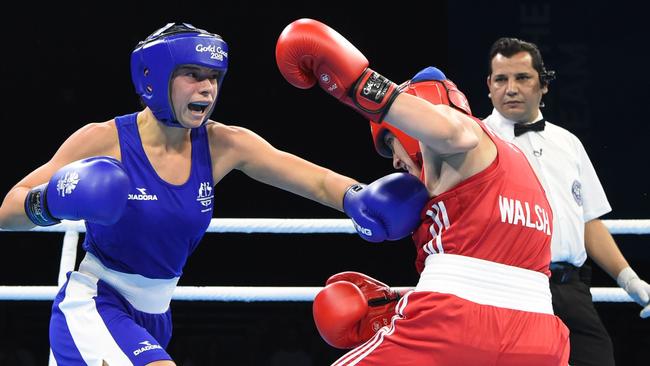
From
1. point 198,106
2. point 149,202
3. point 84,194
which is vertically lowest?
point 149,202

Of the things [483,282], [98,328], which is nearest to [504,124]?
[483,282]

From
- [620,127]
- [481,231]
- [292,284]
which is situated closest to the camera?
[481,231]

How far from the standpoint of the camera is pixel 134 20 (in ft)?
21.4

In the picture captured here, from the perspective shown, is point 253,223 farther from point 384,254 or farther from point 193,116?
point 384,254

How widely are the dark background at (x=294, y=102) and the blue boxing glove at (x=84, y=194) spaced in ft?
11.9

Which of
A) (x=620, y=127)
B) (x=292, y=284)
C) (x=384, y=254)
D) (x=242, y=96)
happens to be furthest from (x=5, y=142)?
(x=620, y=127)

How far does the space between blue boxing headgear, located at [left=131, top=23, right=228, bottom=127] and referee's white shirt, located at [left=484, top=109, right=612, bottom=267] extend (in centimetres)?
122

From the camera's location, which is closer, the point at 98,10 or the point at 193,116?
the point at 193,116

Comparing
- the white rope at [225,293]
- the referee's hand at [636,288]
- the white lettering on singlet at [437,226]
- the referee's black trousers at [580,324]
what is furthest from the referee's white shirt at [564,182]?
the white lettering on singlet at [437,226]

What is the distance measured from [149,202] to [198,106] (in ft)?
1.04

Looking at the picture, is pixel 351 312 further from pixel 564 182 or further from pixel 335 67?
pixel 564 182

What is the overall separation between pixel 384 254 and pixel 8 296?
3.46 m

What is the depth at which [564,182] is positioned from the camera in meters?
3.20

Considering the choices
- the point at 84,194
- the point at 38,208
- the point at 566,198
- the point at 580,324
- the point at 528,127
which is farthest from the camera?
the point at 528,127
